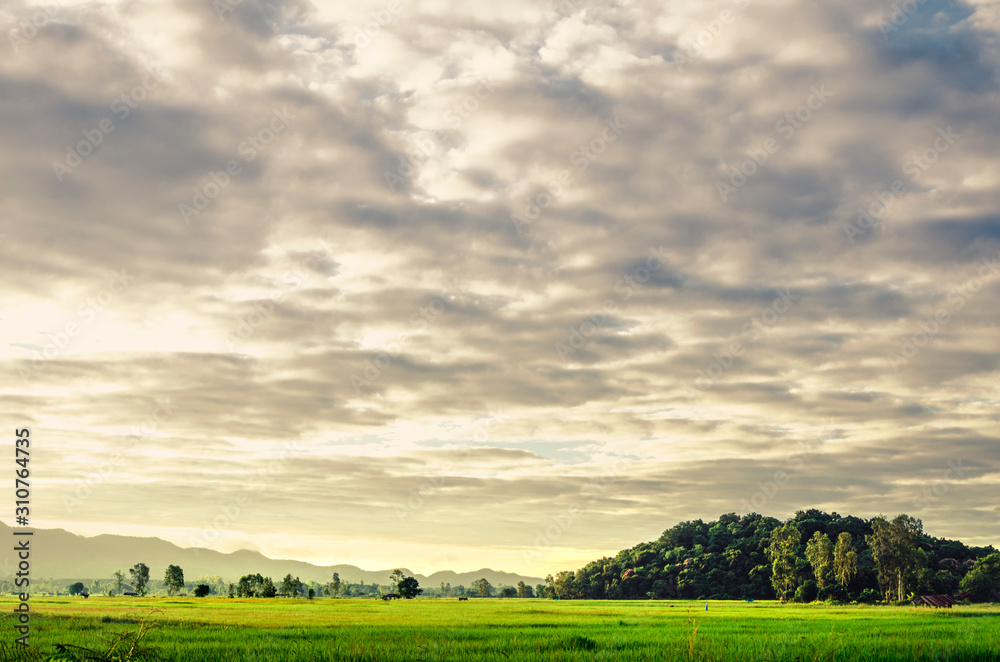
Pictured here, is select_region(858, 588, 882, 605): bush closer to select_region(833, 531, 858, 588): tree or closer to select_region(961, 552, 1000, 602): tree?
select_region(833, 531, 858, 588): tree

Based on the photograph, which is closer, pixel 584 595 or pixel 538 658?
pixel 538 658

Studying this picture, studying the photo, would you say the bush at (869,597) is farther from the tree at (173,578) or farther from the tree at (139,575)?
the tree at (139,575)

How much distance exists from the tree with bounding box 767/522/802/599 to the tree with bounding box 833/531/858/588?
542 inches

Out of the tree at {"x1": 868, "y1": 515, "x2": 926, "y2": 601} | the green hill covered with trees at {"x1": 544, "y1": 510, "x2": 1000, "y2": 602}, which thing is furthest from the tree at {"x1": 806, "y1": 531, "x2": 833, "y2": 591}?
the tree at {"x1": 868, "y1": 515, "x2": 926, "y2": 601}

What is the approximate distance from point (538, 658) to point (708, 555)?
168m

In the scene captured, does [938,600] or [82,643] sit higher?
[82,643]

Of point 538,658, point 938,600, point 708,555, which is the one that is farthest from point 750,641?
point 708,555

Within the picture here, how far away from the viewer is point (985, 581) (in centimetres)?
12069

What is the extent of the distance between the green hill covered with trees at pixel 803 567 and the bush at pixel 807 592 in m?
0.19

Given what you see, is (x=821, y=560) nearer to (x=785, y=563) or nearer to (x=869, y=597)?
(x=869, y=597)

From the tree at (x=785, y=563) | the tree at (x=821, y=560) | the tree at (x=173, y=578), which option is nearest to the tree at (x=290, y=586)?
the tree at (x=173, y=578)

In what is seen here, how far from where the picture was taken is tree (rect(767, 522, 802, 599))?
141750mm

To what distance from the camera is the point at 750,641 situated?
31.5 metres

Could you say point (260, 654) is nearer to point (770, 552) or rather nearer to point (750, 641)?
point (750, 641)
